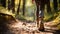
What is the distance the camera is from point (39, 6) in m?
8.30

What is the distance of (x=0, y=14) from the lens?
30.1 feet

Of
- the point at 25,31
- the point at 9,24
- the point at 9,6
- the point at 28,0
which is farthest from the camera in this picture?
the point at 28,0

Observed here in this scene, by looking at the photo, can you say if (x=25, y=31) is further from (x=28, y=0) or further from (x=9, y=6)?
(x=28, y=0)

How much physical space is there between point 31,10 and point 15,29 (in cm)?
1170

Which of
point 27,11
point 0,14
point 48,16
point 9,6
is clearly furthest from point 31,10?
point 0,14

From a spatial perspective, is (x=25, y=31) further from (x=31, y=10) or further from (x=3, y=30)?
(x=31, y=10)

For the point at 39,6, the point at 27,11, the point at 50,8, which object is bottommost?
the point at 27,11

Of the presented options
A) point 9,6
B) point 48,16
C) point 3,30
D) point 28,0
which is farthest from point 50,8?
point 3,30

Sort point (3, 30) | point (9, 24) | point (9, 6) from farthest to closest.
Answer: point (9, 6)
point (9, 24)
point (3, 30)

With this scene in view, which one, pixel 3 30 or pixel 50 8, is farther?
pixel 50 8

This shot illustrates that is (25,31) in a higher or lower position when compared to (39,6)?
lower

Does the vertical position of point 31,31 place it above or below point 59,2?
below

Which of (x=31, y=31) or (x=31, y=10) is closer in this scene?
(x=31, y=31)

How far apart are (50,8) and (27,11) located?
249 inches
